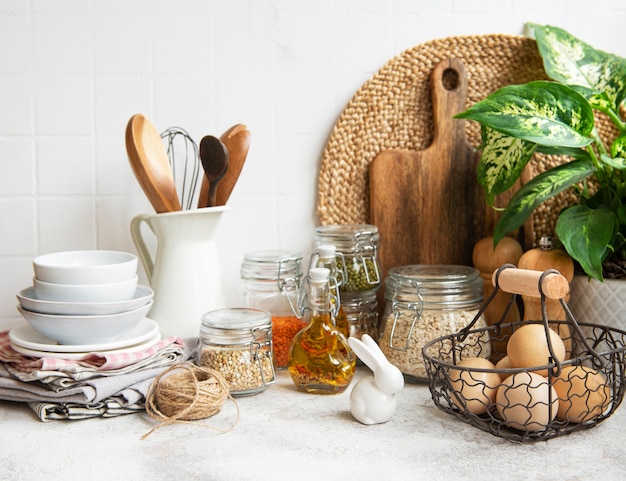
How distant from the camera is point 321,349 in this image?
1.07 metres

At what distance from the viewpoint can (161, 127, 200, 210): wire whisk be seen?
130cm

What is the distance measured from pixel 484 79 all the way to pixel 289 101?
369 millimetres

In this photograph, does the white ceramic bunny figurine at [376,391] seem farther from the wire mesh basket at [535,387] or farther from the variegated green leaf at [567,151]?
the variegated green leaf at [567,151]

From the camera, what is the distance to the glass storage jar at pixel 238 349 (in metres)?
1.06

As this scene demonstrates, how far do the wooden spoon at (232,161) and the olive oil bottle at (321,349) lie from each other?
0.23 m

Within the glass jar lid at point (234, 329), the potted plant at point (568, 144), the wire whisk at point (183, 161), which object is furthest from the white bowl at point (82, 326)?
the potted plant at point (568, 144)

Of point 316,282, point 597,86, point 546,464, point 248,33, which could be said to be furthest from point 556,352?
point 248,33

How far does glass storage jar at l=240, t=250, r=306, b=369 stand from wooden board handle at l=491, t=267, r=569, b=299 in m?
0.38

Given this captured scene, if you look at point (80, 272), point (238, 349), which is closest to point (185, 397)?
point (238, 349)

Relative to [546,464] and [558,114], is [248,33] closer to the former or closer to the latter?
[558,114]

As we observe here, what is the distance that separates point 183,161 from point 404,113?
16.6 inches

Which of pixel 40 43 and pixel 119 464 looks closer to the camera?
pixel 119 464

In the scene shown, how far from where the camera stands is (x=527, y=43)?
1327 mm

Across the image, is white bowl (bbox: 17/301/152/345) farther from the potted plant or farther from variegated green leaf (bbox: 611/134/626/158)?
variegated green leaf (bbox: 611/134/626/158)
